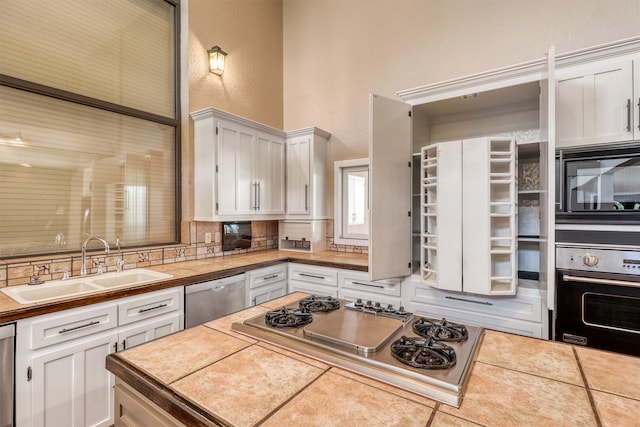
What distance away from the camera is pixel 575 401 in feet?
2.62

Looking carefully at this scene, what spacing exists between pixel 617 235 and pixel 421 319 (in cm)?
145

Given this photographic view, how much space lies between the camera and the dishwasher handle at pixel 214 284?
2.39m

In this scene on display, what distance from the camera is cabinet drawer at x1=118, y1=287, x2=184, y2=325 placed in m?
2.01

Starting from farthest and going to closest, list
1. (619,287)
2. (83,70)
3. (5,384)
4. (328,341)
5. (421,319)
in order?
(83,70), (619,287), (5,384), (421,319), (328,341)

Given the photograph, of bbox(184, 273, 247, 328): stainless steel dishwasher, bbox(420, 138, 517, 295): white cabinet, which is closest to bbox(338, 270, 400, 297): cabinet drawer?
bbox(420, 138, 517, 295): white cabinet

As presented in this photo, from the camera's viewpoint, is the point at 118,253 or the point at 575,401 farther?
the point at 118,253

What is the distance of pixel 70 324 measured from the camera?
1.78 meters

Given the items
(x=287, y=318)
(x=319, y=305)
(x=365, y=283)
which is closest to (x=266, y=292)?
(x=365, y=283)

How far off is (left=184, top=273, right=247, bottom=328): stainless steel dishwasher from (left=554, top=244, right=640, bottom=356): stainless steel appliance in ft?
7.68

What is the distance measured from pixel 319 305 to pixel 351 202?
2238 millimetres

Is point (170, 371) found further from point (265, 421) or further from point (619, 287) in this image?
point (619, 287)

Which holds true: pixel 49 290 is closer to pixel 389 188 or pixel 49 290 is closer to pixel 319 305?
pixel 319 305

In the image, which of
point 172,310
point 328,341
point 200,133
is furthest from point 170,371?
point 200,133

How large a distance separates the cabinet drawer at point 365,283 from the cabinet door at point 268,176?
45.6 inches
